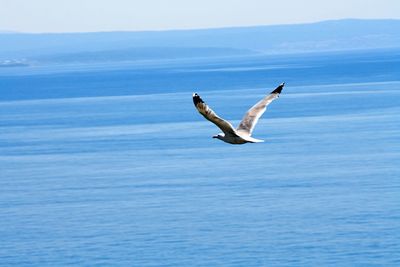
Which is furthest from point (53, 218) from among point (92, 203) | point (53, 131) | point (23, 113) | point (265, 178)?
point (23, 113)

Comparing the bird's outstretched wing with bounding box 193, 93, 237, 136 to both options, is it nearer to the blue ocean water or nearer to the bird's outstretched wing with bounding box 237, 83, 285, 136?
the bird's outstretched wing with bounding box 237, 83, 285, 136

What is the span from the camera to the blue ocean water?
6388 centimetres

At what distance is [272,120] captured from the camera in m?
128

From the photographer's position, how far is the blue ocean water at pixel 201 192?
6388 centimetres

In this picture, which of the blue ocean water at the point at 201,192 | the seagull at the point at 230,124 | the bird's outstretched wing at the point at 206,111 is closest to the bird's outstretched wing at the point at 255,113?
the seagull at the point at 230,124

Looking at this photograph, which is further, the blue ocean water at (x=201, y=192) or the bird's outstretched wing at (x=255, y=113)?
the blue ocean water at (x=201, y=192)

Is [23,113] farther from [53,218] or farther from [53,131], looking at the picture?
[53,218]

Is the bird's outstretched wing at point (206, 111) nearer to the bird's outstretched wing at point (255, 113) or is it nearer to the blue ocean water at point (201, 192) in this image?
the bird's outstretched wing at point (255, 113)

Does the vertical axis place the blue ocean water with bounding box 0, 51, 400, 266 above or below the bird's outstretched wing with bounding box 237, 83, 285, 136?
above

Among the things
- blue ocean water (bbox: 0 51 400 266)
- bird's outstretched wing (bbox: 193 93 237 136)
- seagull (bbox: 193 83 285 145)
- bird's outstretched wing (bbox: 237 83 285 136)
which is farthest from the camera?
blue ocean water (bbox: 0 51 400 266)

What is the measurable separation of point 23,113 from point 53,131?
34697 millimetres

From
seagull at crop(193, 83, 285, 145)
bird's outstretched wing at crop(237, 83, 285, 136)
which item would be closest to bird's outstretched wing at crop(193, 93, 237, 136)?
seagull at crop(193, 83, 285, 145)

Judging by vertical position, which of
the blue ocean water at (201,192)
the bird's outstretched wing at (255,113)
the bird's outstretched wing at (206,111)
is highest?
the blue ocean water at (201,192)

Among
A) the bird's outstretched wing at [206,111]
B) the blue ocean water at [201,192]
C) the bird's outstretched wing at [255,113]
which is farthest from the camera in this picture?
the blue ocean water at [201,192]
